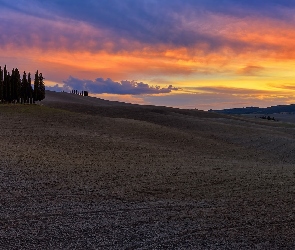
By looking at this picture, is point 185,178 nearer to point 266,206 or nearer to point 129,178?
point 129,178

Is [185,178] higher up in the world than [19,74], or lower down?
lower down

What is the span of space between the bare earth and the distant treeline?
28.7 meters

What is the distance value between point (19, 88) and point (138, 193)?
156ft

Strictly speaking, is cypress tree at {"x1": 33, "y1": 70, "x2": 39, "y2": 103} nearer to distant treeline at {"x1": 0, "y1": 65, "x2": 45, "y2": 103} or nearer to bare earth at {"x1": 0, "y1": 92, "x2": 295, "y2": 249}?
distant treeline at {"x1": 0, "y1": 65, "x2": 45, "y2": 103}

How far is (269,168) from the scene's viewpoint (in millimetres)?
21406

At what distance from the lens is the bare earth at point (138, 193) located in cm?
966

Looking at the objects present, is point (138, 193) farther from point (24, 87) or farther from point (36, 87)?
point (36, 87)

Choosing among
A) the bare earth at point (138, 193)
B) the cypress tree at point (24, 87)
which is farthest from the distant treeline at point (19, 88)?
the bare earth at point (138, 193)

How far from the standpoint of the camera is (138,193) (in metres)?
13.9

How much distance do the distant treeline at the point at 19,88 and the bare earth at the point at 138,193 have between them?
94.3 ft

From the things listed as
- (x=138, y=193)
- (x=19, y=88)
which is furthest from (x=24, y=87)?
(x=138, y=193)

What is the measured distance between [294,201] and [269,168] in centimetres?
788

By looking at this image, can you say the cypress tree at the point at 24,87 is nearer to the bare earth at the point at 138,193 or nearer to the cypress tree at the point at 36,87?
the cypress tree at the point at 36,87

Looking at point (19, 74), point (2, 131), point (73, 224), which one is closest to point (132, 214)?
point (73, 224)
